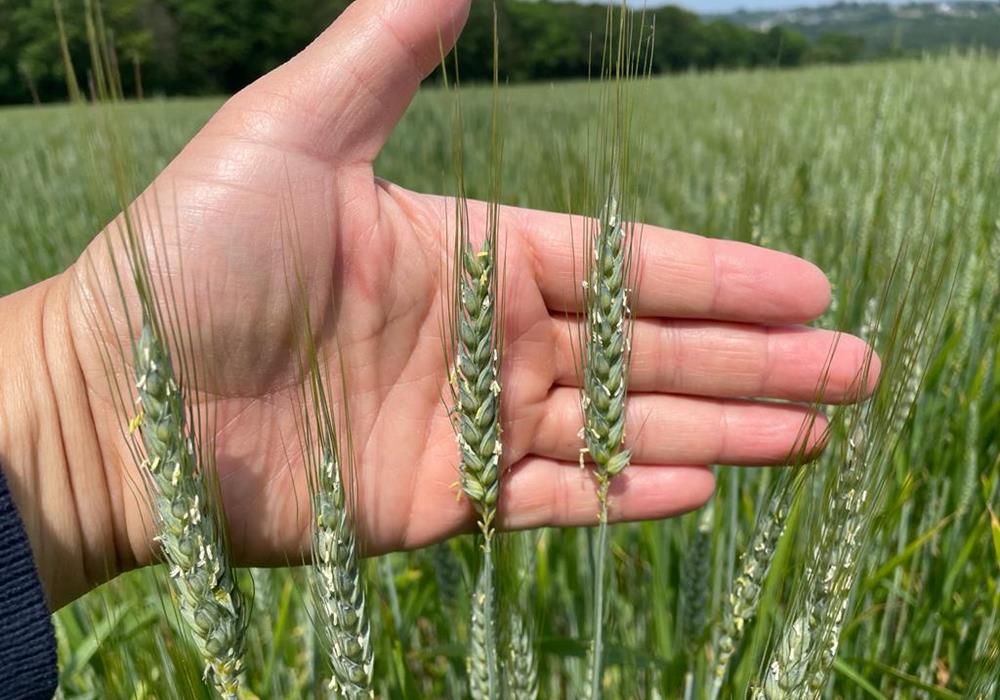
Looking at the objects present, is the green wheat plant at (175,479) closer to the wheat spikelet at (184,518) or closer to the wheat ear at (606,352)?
the wheat spikelet at (184,518)

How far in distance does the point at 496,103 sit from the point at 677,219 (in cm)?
258

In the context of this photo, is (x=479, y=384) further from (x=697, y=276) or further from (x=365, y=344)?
(x=697, y=276)

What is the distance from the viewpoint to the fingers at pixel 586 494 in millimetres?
1490

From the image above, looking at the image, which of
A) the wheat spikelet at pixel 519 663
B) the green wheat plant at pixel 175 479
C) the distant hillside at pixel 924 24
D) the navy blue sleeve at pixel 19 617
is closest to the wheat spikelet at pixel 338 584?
the green wheat plant at pixel 175 479

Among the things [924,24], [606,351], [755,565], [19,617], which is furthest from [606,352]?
[924,24]

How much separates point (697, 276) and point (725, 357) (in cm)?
19

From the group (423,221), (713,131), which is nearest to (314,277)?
(423,221)

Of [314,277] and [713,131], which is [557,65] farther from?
[314,277]

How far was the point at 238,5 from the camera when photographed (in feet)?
88.8

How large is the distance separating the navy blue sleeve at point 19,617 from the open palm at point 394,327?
7.0 inches

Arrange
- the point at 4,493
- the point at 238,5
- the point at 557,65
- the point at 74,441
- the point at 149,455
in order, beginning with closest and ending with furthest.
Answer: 1. the point at 149,455
2. the point at 4,493
3. the point at 74,441
4. the point at 238,5
5. the point at 557,65

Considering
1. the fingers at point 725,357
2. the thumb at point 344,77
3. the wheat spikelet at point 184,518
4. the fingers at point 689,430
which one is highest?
the thumb at point 344,77

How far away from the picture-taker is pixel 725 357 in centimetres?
157

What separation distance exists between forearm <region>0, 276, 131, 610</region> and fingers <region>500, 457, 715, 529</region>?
762 millimetres
